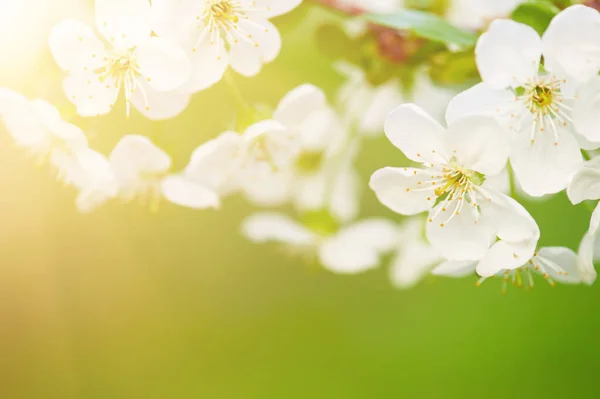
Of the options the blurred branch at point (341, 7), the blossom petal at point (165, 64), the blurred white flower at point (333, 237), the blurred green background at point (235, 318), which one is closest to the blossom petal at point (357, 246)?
the blurred white flower at point (333, 237)

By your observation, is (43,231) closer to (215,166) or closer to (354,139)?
(354,139)

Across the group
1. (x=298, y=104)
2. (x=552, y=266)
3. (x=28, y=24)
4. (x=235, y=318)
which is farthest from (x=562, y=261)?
(x=235, y=318)

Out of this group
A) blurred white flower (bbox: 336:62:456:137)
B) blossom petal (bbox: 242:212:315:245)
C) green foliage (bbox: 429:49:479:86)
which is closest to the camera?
green foliage (bbox: 429:49:479:86)

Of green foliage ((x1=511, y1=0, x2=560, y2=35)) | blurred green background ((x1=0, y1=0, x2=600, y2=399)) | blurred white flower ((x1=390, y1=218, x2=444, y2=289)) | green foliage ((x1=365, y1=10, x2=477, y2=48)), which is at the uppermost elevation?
green foliage ((x1=511, y1=0, x2=560, y2=35))

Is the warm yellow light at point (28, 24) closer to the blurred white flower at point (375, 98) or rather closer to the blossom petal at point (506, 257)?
the blurred white flower at point (375, 98)

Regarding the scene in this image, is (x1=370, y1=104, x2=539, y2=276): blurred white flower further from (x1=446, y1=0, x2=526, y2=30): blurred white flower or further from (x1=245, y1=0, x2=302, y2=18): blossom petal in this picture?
(x1=446, y1=0, x2=526, y2=30): blurred white flower

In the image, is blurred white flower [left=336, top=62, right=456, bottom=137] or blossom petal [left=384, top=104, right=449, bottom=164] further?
blurred white flower [left=336, top=62, right=456, bottom=137]

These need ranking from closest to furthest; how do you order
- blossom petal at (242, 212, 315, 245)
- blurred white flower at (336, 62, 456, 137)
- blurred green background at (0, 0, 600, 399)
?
blurred white flower at (336, 62, 456, 137), blossom petal at (242, 212, 315, 245), blurred green background at (0, 0, 600, 399)

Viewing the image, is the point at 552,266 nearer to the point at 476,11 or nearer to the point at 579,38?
the point at 579,38

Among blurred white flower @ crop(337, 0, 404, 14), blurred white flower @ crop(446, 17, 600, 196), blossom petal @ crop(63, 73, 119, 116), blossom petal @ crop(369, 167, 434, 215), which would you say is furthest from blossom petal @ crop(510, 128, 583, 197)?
blossom petal @ crop(63, 73, 119, 116)
